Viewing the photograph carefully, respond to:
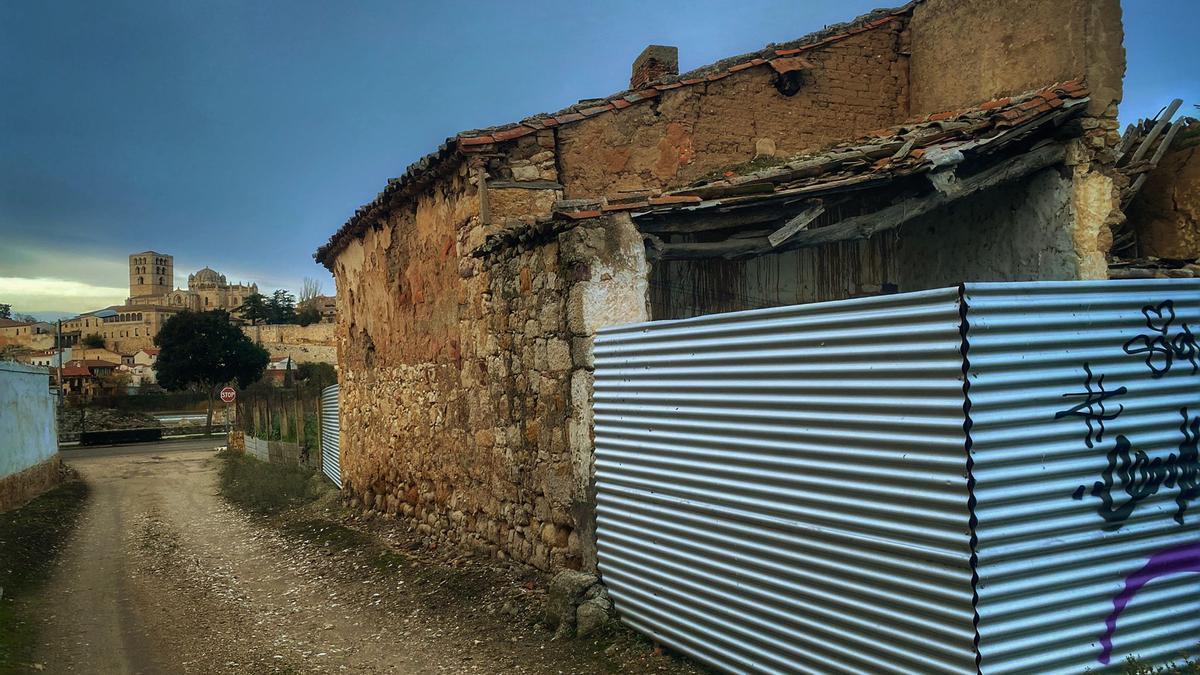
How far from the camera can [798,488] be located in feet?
13.3

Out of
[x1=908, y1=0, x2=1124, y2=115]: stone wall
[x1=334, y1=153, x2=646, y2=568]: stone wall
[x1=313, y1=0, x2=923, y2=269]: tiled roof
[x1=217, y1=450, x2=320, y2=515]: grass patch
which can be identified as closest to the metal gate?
[x1=217, y1=450, x2=320, y2=515]: grass patch

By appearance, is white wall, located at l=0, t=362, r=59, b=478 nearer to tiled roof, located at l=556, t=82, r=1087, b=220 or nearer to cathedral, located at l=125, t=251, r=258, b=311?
tiled roof, located at l=556, t=82, r=1087, b=220

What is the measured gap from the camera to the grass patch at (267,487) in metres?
14.0

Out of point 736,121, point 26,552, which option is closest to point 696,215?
point 736,121

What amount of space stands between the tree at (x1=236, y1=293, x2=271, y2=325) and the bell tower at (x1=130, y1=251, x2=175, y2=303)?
4817cm

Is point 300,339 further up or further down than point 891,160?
further up

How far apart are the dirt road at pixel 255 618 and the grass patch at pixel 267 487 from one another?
1.74 meters

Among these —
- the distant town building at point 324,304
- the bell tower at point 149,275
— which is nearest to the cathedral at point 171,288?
the bell tower at point 149,275

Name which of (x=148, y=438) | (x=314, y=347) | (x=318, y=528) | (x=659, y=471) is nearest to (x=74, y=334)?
(x=314, y=347)

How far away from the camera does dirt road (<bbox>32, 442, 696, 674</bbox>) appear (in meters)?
5.90

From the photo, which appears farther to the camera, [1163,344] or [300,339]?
[300,339]

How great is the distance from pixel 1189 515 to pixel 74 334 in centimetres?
10667

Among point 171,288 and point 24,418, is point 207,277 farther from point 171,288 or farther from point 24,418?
point 24,418

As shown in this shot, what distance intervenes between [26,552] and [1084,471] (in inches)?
461
